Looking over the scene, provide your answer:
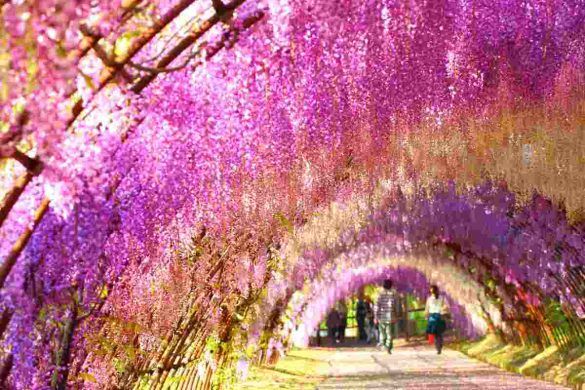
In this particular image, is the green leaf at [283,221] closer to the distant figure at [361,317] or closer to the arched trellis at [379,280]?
the arched trellis at [379,280]

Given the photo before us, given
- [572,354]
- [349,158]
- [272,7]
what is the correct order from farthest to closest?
[572,354] → [349,158] → [272,7]

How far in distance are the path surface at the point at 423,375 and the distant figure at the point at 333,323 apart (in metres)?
16.0

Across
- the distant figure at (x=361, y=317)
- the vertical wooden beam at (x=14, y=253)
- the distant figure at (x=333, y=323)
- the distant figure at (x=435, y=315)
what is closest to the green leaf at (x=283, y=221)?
the vertical wooden beam at (x=14, y=253)

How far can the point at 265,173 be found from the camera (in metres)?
8.86

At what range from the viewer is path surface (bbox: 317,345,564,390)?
16.5 meters

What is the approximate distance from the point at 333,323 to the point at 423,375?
81.4 feet

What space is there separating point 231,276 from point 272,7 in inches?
262

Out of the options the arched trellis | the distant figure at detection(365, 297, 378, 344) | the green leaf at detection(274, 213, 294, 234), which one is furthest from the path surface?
the distant figure at detection(365, 297, 378, 344)

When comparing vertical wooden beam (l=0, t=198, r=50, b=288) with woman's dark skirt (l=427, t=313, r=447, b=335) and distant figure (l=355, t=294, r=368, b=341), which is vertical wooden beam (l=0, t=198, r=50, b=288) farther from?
distant figure (l=355, t=294, r=368, b=341)

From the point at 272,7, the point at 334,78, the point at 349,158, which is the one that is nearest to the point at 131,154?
the point at 272,7

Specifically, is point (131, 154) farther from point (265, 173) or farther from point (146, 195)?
point (265, 173)

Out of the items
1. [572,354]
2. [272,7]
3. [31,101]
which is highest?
[572,354]

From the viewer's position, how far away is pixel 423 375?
63.8 feet

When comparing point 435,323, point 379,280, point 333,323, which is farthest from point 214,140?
point 333,323
